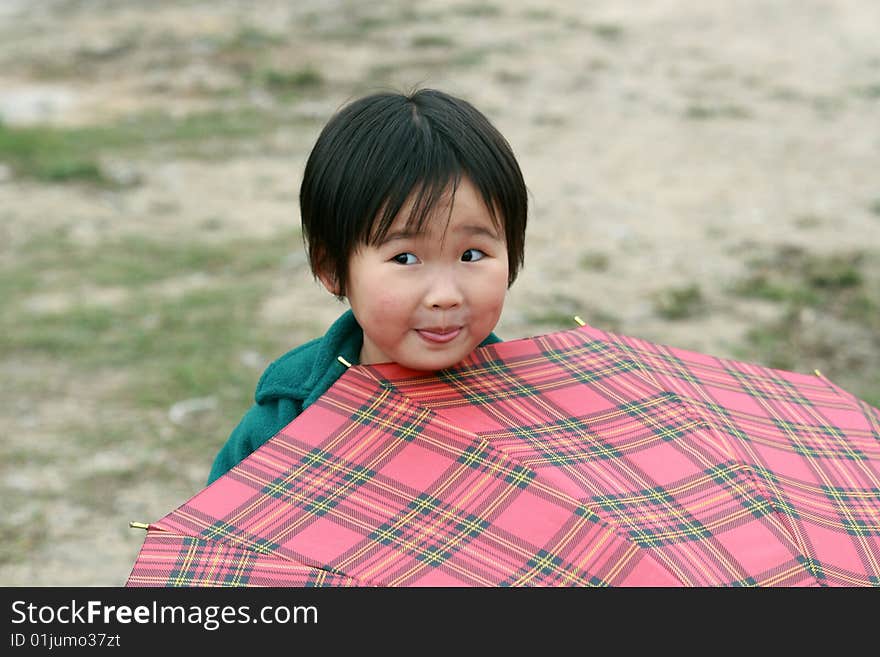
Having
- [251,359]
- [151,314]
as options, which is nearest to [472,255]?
[251,359]

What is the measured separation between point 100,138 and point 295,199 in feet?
4.96

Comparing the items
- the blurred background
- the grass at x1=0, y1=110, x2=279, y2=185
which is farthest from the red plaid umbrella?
the grass at x1=0, y1=110, x2=279, y2=185

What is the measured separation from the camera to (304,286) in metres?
5.07

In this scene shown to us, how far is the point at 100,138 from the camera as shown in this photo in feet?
22.7

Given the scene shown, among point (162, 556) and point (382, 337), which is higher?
point (382, 337)

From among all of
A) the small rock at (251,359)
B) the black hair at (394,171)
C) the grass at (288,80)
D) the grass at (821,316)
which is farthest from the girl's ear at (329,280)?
the grass at (288,80)

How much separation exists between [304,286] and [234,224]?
3.03 feet

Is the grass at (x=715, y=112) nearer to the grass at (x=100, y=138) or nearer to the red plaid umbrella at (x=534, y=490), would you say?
the grass at (x=100, y=138)

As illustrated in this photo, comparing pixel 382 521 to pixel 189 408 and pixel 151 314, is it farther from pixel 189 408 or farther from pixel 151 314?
pixel 151 314

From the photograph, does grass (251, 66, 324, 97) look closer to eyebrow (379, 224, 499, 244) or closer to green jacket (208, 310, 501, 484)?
green jacket (208, 310, 501, 484)

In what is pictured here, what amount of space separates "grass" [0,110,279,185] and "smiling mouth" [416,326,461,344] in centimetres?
466

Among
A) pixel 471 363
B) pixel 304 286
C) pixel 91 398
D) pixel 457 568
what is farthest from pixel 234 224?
pixel 457 568

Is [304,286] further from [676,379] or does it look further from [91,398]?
[676,379]

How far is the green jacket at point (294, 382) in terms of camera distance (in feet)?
7.36
